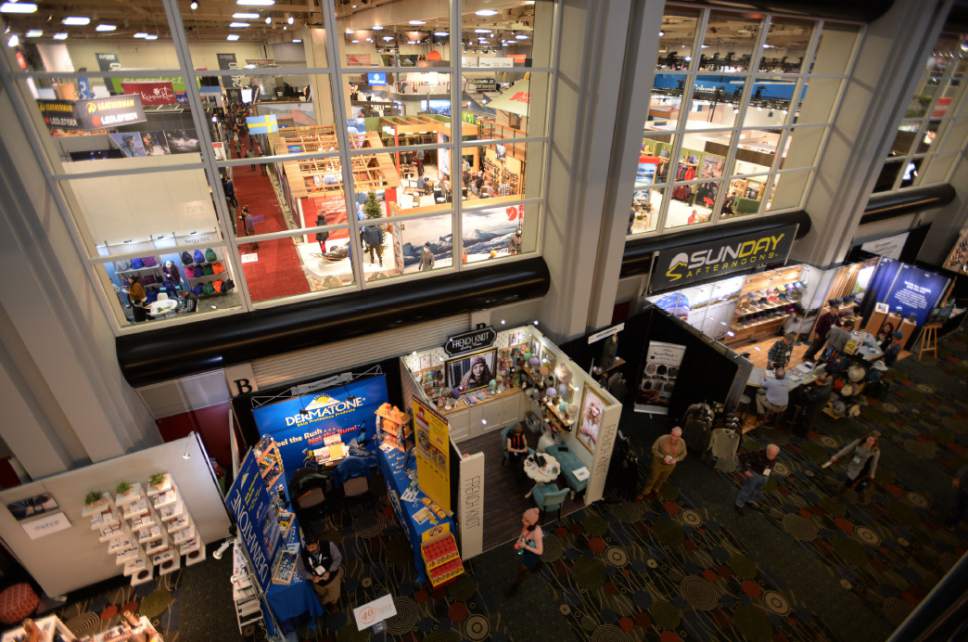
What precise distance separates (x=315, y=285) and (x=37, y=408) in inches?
135

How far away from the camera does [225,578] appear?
20.9 ft

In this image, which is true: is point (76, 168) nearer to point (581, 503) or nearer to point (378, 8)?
point (581, 503)

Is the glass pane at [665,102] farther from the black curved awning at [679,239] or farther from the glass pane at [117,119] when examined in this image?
the glass pane at [117,119]

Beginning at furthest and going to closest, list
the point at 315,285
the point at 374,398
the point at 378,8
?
the point at 378,8 → the point at 374,398 → the point at 315,285

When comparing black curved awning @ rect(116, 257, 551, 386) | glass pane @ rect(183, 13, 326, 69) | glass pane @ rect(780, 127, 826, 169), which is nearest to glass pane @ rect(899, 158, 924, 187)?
glass pane @ rect(780, 127, 826, 169)

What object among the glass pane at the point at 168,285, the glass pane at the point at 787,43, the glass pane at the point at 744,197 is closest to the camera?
the glass pane at the point at 168,285

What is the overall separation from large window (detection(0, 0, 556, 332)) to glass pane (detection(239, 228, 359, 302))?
0.03 metres

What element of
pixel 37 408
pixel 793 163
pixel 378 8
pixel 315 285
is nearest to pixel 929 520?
pixel 793 163

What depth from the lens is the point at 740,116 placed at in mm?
8328

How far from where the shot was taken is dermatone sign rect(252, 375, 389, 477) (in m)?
7.11

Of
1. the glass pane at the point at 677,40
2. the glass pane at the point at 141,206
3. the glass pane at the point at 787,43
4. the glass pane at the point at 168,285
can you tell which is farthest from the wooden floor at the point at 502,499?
the glass pane at the point at 787,43

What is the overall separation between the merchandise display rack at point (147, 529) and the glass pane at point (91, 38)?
4.74 m

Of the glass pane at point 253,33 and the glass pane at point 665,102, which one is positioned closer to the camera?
the glass pane at point 253,33

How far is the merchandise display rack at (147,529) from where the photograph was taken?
19.1ft
